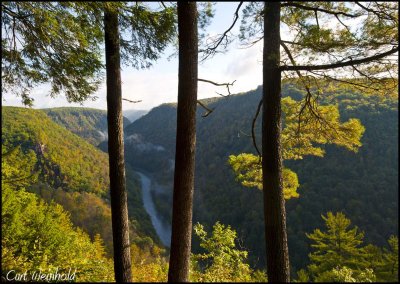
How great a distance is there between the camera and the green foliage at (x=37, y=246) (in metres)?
5.56

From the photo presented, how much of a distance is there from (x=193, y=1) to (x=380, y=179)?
53061 millimetres

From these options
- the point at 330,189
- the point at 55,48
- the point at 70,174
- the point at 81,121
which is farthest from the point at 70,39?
the point at 81,121

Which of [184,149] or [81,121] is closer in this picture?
[184,149]

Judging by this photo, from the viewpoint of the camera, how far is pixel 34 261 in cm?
607

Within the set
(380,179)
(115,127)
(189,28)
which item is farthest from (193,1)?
(380,179)

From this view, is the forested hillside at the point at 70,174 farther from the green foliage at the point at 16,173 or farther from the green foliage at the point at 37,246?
the green foliage at the point at 37,246

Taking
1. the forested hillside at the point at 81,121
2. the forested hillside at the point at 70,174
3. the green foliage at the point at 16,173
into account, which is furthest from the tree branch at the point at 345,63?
the forested hillside at the point at 81,121

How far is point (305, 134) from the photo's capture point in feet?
17.2

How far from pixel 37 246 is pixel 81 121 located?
179407mm

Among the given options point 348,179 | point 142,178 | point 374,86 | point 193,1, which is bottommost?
point 142,178

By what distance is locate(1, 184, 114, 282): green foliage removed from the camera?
5562 mm

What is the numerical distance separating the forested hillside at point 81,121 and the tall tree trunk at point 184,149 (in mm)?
160623

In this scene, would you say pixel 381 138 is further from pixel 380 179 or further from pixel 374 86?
pixel 374 86

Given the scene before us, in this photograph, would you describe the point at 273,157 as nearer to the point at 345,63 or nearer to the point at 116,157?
the point at 345,63
